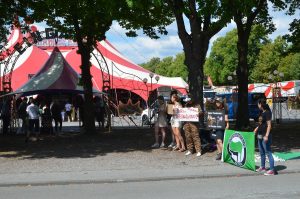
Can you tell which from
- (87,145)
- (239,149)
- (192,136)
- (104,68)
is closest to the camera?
(239,149)

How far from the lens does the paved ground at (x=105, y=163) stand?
11461 millimetres

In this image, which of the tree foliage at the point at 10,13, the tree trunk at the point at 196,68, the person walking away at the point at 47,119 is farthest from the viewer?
the person walking away at the point at 47,119

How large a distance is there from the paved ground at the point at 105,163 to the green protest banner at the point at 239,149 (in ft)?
0.75

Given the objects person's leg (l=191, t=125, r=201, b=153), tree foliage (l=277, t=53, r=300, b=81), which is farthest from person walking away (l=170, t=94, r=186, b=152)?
tree foliage (l=277, t=53, r=300, b=81)

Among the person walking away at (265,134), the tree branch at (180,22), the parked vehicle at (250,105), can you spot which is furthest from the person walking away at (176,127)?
the parked vehicle at (250,105)

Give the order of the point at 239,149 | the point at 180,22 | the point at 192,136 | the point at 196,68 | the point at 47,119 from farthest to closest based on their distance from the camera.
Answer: the point at 47,119 → the point at 180,22 → the point at 196,68 → the point at 192,136 → the point at 239,149

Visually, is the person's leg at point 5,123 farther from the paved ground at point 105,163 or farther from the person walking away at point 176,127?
the person walking away at point 176,127

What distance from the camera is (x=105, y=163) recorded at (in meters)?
13.5

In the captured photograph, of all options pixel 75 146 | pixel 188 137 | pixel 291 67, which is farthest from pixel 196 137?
pixel 291 67

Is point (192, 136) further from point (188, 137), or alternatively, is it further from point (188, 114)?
point (188, 114)

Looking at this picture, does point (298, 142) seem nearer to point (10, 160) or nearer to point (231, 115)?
point (10, 160)

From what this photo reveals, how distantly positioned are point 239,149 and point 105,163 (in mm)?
3654

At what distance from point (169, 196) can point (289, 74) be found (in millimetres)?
66987

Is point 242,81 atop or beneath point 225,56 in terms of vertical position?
beneath
